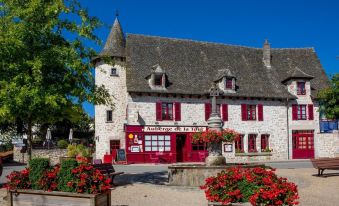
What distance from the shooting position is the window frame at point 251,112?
94.5 feet

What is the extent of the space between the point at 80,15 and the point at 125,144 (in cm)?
1491

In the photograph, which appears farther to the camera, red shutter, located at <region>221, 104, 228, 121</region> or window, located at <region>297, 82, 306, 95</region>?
window, located at <region>297, 82, 306, 95</region>

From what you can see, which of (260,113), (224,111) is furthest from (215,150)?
(260,113)

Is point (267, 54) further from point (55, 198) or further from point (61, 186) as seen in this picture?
point (55, 198)

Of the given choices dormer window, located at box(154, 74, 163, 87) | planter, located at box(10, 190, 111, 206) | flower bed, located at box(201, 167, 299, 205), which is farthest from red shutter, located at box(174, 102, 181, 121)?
flower bed, located at box(201, 167, 299, 205)

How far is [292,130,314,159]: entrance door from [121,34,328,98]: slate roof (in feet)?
10.8

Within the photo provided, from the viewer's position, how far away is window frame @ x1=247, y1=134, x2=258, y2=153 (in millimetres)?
28688

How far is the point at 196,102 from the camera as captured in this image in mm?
27438

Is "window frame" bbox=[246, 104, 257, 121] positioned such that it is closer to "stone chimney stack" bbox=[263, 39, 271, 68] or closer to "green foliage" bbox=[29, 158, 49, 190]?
"stone chimney stack" bbox=[263, 39, 271, 68]

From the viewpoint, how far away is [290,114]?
29516 millimetres

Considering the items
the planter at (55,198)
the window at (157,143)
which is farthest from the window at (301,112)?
the planter at (55,198)

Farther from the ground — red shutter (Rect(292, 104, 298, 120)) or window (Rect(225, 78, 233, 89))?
window (Rect(225, 78, 233, 89))

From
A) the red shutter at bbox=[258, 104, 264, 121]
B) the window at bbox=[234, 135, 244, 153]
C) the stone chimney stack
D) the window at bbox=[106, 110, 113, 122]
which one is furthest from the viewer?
the stone chimney stack

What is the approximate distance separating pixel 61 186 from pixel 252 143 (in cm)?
2319
